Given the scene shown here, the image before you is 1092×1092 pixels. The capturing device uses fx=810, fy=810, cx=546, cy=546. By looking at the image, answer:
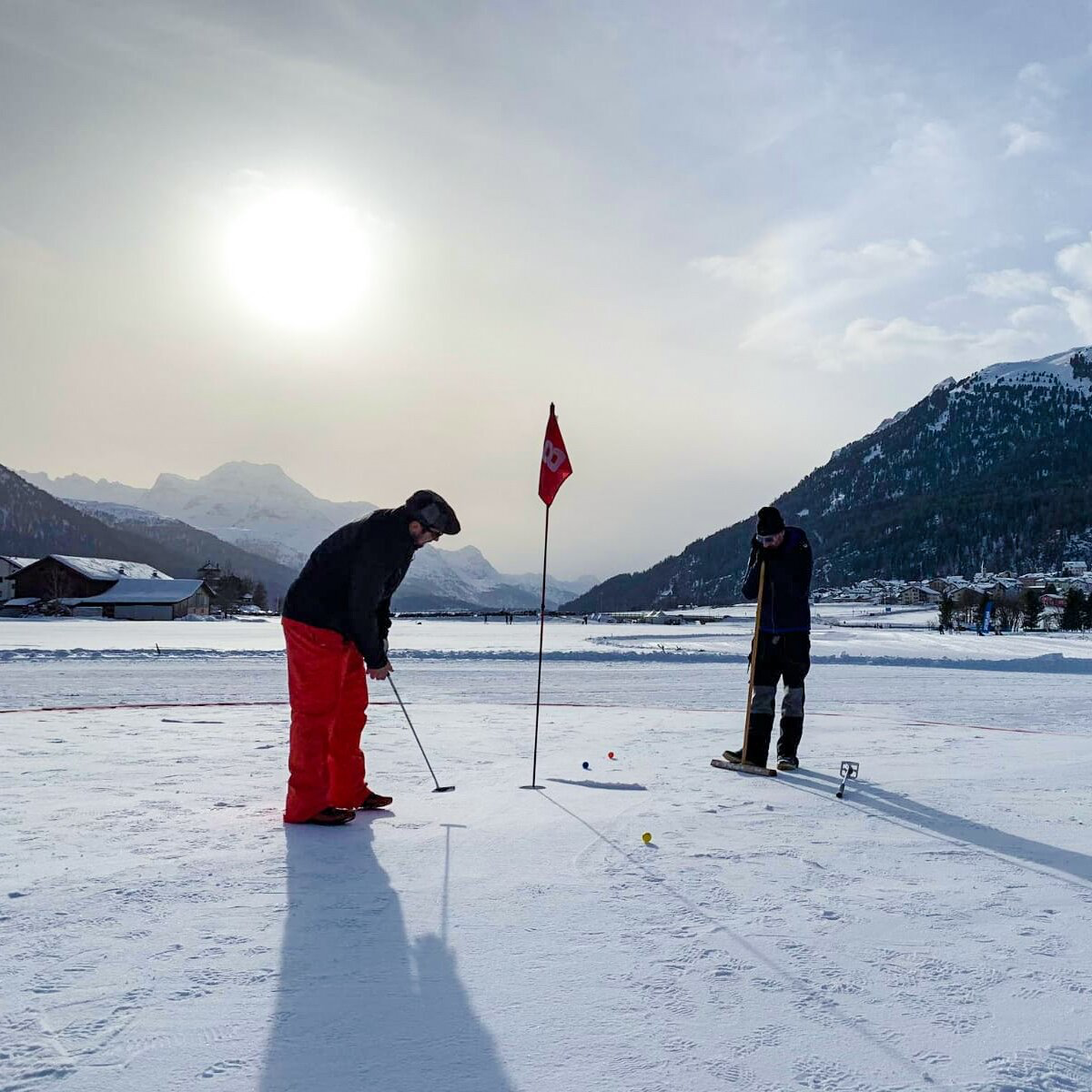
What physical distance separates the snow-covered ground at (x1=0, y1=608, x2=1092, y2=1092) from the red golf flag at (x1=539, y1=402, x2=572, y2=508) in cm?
229

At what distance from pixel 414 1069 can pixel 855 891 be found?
2.19 m

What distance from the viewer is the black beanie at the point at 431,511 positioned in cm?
476

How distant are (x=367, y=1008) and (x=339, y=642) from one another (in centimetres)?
259

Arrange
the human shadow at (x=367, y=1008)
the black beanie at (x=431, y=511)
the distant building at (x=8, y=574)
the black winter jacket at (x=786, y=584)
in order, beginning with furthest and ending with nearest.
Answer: the distant building at (x=8, y=574) < the black winter jacket at (x=786, y=584) < the black beanie at (x=431, y=511) < the human shadow at (x=367, y=1008)

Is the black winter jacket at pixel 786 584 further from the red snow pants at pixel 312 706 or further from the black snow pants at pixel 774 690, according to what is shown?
the red snow pants at pixel 312 706

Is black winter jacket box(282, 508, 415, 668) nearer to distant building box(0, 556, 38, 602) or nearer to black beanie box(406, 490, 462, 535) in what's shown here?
black beanie box(406, 490, 462, 535)

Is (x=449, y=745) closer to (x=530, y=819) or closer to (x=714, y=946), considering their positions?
(x=530, y=819)

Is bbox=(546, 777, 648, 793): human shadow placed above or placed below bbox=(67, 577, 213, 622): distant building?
above

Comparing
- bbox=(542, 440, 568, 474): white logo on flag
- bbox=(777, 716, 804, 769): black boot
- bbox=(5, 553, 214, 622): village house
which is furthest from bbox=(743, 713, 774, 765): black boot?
bbox=(5, 553, 214, 622): village house

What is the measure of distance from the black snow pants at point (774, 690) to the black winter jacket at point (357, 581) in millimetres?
3278

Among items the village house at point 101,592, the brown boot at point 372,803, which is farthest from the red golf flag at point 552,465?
the village house at point 101,592

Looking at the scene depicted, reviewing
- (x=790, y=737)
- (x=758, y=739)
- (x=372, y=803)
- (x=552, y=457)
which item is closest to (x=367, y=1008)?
(x=372, y=803)

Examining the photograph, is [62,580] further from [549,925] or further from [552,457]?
[549,925]

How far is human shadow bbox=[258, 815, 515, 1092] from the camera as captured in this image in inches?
80.5
